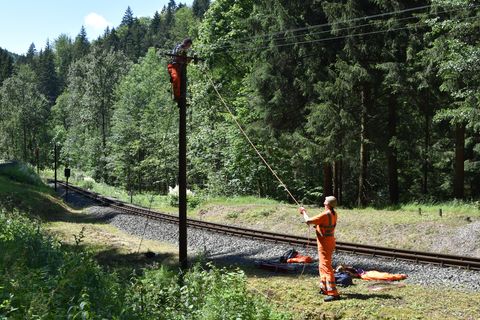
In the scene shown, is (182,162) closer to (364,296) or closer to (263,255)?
(263,255)

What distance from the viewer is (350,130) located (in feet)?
77.4

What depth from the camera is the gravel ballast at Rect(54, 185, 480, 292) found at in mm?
11648

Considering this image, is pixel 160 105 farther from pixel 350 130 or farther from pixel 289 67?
pixel 350 130

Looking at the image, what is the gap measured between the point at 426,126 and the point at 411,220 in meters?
10.7

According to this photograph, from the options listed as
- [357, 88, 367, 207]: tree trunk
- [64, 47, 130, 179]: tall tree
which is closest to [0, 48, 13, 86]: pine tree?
[64, 47, 130, 179]: tall tree

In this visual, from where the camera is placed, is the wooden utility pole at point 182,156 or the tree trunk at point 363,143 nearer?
the wooden utility pole at point 182,156

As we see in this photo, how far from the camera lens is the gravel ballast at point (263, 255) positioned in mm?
11648

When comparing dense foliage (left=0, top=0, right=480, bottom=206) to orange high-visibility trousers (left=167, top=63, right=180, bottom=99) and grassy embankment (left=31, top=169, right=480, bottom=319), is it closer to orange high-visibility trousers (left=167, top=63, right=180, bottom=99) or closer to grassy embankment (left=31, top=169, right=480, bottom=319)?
orange high-visibility trousers (left=167, top=63, right=180, bottom=99)

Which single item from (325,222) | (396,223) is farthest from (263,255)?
(325,222)

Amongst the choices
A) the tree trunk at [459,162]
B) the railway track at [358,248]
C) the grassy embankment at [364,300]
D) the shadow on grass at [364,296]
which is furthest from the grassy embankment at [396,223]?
the shadow on grass at [364,296]

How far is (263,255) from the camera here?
15688 millimetres

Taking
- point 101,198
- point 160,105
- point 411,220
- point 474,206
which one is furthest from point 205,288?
point 160,105

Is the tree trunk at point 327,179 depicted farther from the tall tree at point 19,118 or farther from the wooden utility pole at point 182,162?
the tall tree at point 19,118

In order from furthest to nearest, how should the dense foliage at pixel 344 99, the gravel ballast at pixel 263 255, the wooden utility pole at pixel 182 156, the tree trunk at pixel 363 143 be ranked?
the tree trunk at pixel 363 143 → the dense foliage at pixel 344 99 → the wooden utility pole at pixel 182 156 → the gravel ballast at pixel 263 255
